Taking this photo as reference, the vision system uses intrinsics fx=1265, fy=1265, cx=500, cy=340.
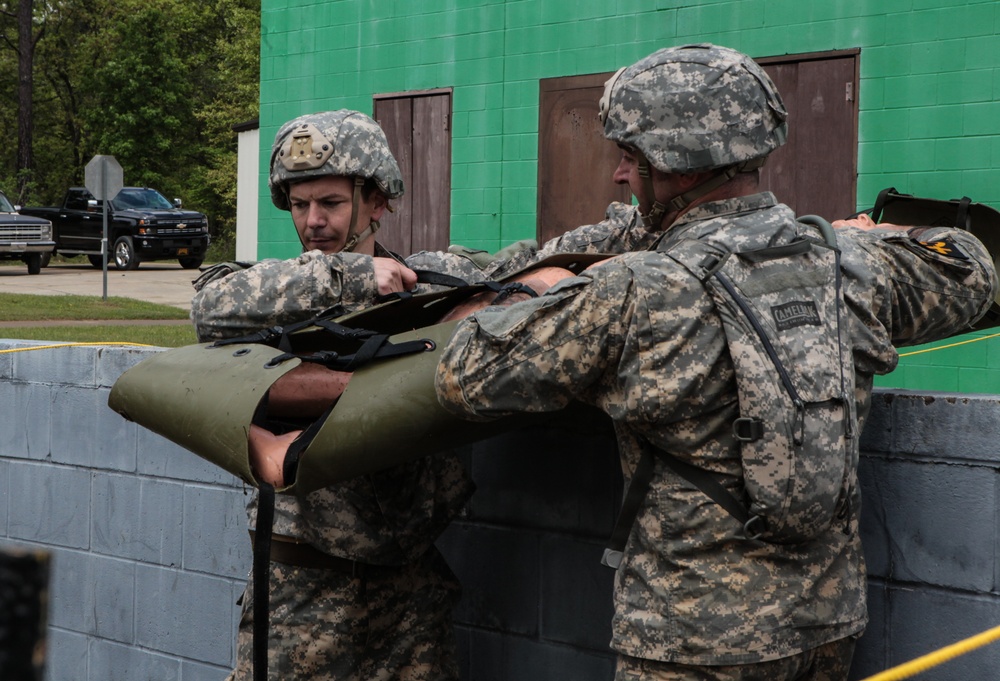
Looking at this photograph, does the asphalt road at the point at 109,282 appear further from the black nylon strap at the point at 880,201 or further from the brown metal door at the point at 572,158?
the black nylon strap at the point at 880,201

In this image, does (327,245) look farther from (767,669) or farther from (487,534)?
(767,669)

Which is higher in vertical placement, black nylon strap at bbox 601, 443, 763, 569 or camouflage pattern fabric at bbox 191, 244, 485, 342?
camouflage pattern fabric at bbox 191, 244, 485, 342

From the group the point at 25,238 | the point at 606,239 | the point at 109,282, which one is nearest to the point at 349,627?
the point at 606,239

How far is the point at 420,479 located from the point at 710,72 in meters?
1.30

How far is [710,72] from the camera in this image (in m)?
2.48

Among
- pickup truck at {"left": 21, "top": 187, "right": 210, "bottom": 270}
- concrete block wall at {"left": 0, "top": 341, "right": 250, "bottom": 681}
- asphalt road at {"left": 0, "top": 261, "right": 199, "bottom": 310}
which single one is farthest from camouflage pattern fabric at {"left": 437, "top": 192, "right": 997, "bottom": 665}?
pickup truck at {"left": 21, "top": 187, "right": 210, "bottom": 270}

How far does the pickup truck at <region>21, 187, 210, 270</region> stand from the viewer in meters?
26.7

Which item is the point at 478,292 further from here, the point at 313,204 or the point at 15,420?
the point at 15,420

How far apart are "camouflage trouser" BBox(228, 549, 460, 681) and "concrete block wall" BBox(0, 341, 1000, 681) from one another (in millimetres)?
380

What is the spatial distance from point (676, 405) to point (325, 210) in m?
1.36

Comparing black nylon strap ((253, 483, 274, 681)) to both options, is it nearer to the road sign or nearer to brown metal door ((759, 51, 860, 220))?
brown metal door ((759, 51, 860, 220))

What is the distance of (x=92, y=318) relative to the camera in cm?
1611

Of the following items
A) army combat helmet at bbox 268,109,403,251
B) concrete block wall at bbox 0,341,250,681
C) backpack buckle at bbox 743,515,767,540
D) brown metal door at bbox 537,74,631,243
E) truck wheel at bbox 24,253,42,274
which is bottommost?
concrete block wall at bbox 0,341,250,681

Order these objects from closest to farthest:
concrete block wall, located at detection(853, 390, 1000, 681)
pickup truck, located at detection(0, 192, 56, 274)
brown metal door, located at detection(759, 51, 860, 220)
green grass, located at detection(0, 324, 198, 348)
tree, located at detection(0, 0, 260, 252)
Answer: concrete block wall, located at detection(853, 390, 1000, 681), brown metal door, located at detection(759, 51, 860, 220), green grass, located at detection(0, 324, 198, 348), pickup truck, located at detection(0, 192, 56, 274), tree, located at detection(0, 0, 260, 252)
